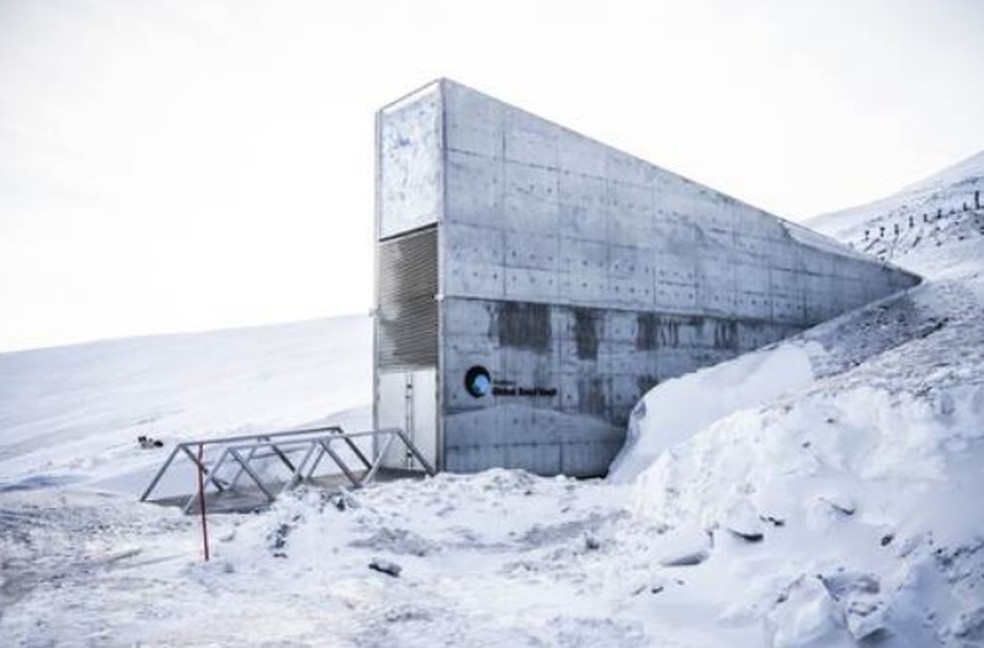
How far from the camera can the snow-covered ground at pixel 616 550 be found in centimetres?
485

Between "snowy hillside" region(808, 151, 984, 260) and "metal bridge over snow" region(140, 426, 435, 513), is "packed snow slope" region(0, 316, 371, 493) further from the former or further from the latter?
"snowy hillside" region(808, 151, 984, 260)

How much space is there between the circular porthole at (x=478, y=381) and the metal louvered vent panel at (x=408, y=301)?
708 mm

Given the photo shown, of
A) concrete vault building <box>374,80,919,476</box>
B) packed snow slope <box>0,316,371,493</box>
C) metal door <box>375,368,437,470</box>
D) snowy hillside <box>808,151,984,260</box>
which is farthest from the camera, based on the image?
snowy hillside <box>808,151,984,260</box>

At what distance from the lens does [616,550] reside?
7.14m

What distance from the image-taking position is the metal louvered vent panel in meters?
13.2

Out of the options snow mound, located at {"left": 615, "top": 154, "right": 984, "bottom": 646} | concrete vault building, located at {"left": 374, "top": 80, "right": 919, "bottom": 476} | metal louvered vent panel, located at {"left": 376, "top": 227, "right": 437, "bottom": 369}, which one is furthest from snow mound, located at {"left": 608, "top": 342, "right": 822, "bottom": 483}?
snow mound, located at {"left": 615, "top": 154, "right": 984, "bottom": 646}

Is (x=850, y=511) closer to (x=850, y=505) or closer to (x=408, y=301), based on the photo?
(x=850, y=505)

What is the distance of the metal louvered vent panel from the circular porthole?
2.32 feet

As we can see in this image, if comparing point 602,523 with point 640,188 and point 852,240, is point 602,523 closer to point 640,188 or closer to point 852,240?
point 640,188

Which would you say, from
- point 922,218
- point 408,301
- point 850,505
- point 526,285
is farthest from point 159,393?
point 850,505

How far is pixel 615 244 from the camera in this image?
1502cm

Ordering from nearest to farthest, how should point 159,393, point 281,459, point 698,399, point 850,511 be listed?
1. point 850,511
2. point 281,459
3. point 698,399
4. point 159,393

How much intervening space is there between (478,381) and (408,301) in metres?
2.24

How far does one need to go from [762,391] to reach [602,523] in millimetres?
7389
